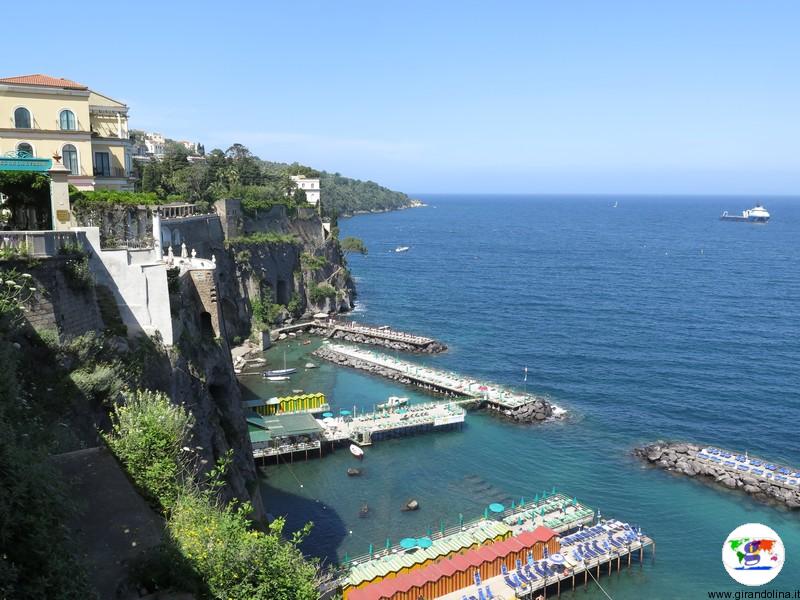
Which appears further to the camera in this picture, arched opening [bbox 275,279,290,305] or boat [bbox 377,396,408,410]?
arched opening [bbox 275,279,290,305]

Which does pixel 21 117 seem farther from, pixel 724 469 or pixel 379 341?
pixel 379 341

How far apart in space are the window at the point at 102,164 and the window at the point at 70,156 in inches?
126

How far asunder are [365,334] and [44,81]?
143 ft

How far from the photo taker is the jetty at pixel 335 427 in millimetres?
41281

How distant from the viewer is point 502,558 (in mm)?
28422

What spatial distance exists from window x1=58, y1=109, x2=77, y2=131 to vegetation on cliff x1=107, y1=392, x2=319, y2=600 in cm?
2116

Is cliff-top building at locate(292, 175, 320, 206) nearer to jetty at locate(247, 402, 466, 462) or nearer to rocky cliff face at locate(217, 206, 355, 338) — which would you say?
rocky cliff face at locate(217, 206, 355, 338)

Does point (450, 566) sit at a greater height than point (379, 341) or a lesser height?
lesser

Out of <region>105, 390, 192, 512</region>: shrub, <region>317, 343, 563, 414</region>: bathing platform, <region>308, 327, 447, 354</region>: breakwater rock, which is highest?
<region>105, 390, 192, 512</region>: shrub

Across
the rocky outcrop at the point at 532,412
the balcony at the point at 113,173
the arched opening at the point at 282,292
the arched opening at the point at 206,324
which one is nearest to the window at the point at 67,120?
the balcony at the point at 113,173

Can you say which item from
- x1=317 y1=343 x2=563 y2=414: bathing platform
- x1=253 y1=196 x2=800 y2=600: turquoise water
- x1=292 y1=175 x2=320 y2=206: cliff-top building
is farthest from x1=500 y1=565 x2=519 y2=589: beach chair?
x1=292 y1=175 x2=320 y2=206: cliff-top building

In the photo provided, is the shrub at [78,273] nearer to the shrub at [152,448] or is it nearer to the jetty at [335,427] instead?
the shrub at [152,448]

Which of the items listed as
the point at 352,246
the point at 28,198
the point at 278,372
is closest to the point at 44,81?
the point at 28,198

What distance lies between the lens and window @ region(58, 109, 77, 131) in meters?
31.0
